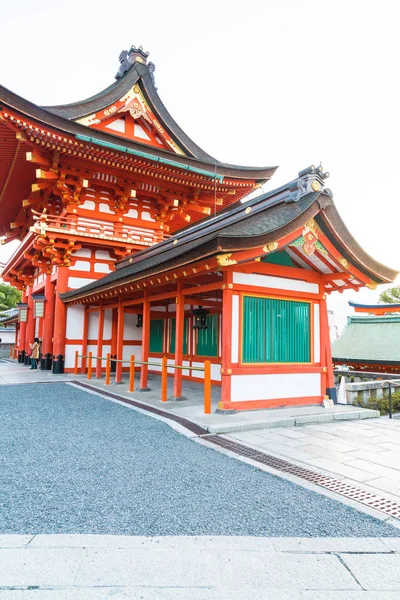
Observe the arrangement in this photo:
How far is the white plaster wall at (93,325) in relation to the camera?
1398cm

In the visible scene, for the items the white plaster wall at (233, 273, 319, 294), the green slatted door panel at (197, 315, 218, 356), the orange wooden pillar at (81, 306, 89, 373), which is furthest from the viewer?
the orange wooden pillar at (81, 306, 89, 373)

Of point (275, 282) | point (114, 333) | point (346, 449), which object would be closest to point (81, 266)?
point (114, 333)

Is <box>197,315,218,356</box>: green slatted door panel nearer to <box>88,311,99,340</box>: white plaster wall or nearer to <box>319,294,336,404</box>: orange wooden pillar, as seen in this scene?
<box>319,294,336,404</box>: orange wooden pillar

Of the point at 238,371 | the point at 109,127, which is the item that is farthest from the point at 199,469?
the point at 109,127

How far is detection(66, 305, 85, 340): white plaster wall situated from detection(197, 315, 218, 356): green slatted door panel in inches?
199

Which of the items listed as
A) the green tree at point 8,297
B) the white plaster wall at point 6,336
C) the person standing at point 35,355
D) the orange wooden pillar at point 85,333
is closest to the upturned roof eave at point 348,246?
the orange wooden pillar at point 85,333

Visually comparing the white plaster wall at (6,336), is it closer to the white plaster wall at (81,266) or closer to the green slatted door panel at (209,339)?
the white plaster wall at (81,266)

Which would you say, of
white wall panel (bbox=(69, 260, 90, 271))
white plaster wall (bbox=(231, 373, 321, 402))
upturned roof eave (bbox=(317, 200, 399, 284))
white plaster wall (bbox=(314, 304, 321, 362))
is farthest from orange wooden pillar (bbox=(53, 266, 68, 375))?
upturned roof eave (bbox=(317, 200, 399, 284))

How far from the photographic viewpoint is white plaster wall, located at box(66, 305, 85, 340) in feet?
45.0

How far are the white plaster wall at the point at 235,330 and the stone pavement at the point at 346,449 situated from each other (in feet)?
4.60

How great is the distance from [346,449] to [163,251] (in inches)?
223

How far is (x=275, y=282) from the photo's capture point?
7.41m

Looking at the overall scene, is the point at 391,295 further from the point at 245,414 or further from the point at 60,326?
the point at 245,414

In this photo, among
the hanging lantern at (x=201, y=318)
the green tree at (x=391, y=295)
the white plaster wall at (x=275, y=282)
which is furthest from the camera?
the green tree at (x=391, y=295)
